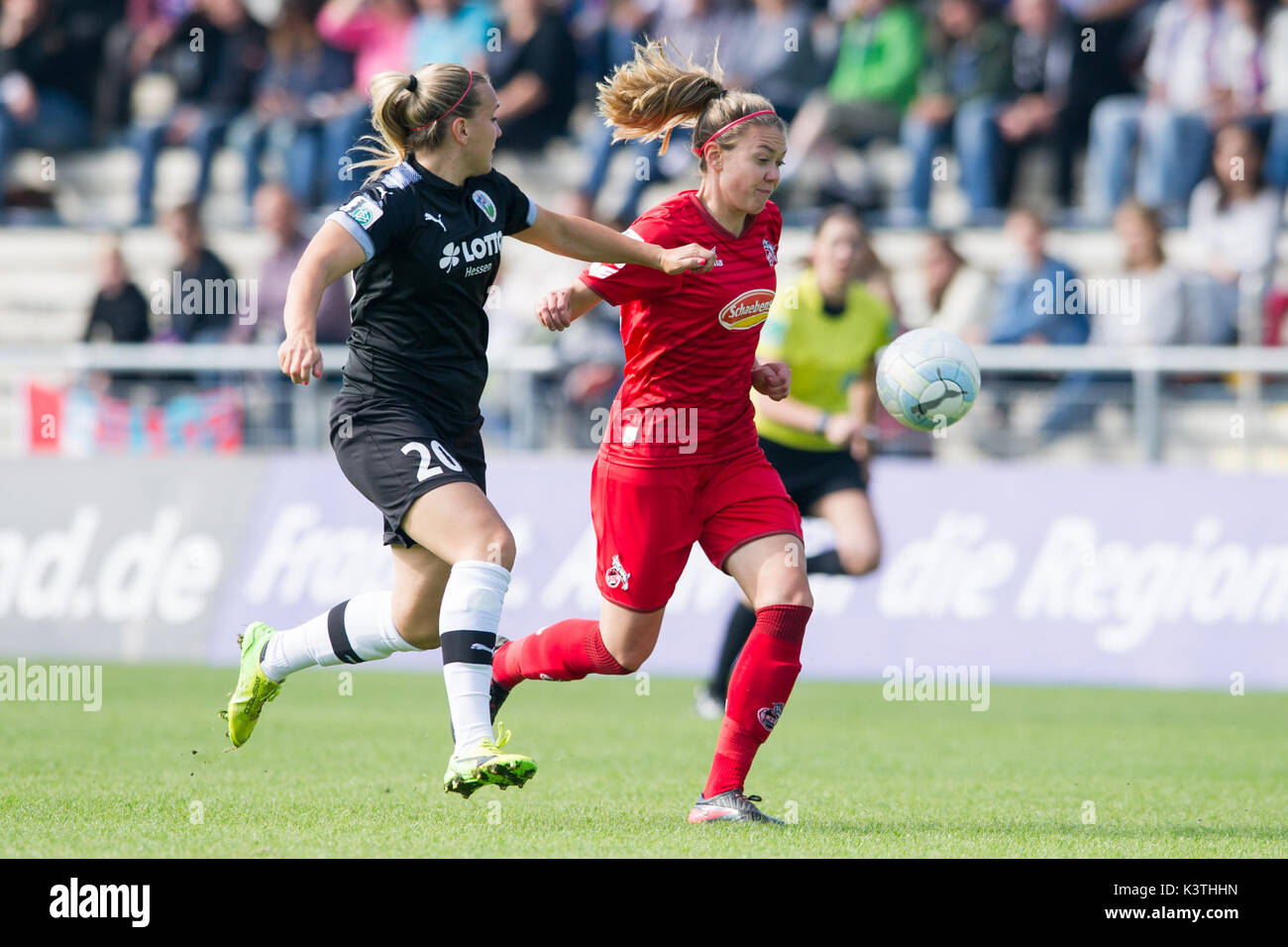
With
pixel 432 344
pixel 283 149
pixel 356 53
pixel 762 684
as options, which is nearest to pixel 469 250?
pixel 432 344

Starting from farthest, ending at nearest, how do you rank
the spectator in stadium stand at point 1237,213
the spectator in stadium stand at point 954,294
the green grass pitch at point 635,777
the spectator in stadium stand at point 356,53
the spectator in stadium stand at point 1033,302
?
the spectator in stadium stand at point 356,53
the spectator in stadium stand at point 1237,213
the spectator in stadium stand at point 954,294
the spectator in stadium stand at point 1033,302
the green grass pitch at point 635,777

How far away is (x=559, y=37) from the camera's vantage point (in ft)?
51.9

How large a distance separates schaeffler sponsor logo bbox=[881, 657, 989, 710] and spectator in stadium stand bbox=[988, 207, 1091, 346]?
2780 mm

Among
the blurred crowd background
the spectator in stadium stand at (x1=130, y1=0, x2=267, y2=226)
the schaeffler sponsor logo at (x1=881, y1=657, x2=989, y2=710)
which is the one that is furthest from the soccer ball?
the spectator in stadium stand at (x1=130, y1=0, x2=267, y2=226)

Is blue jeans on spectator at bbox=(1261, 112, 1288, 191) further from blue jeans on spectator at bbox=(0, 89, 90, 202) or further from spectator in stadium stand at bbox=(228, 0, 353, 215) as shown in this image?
blue jeans on spectator at bbox=(0, 89, 90, 202)

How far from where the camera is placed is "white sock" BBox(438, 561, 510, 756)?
18.8 ft

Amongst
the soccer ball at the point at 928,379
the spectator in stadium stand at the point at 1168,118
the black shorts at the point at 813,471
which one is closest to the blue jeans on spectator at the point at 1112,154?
the spectator in stadium stand at the point at 1168,118

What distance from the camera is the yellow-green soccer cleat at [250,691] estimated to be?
6766mm

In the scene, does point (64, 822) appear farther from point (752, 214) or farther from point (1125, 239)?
point (1125, 239)

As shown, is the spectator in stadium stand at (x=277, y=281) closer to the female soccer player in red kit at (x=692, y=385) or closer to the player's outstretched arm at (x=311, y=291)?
the female soccer player in red kit at (x=692, y=385)

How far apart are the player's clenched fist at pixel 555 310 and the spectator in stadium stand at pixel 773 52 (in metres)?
9.76

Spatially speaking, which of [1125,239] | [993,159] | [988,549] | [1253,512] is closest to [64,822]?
[988,549]

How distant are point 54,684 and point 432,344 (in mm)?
5744

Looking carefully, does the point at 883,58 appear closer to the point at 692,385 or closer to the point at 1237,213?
A: the point at 1237,213
